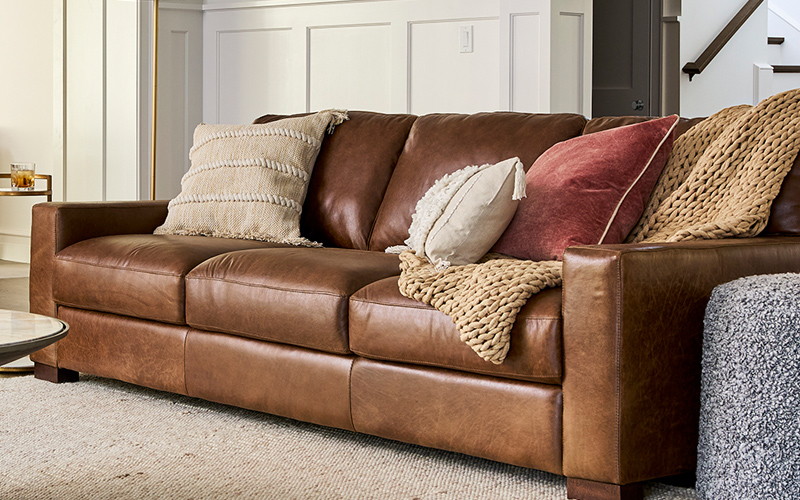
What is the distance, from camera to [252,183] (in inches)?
108

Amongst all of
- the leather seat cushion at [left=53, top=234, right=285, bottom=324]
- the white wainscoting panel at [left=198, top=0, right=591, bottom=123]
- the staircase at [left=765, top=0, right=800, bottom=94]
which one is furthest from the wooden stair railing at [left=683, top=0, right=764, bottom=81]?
the leather seat cushion at [left=53, top=234, right=285, bottom=324]

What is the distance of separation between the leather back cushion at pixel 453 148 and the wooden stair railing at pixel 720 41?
2964 mm

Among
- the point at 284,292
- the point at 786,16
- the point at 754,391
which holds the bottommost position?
the point at 754,391

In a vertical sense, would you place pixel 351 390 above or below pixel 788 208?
below

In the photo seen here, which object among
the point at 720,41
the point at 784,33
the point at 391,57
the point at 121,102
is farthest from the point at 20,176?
the point at 784,33

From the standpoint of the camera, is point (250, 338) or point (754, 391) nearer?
point (754, 391)

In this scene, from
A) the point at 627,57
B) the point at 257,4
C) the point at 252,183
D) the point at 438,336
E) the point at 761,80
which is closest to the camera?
the point at 438,336

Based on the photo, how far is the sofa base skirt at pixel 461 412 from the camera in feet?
5.59

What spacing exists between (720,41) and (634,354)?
4140 mm

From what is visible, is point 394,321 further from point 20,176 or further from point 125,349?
point 20,176

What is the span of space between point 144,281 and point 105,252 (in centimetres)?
23

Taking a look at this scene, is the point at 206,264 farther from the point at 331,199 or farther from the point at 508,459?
the point at 508,459

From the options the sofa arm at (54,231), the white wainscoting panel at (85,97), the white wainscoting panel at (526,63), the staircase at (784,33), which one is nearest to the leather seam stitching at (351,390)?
the sofa arm at (54,231)

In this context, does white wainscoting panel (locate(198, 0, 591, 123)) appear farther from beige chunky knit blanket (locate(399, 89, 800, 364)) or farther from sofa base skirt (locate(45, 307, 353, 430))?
sofa base skirt (locate(45, 307, 353, 430))
